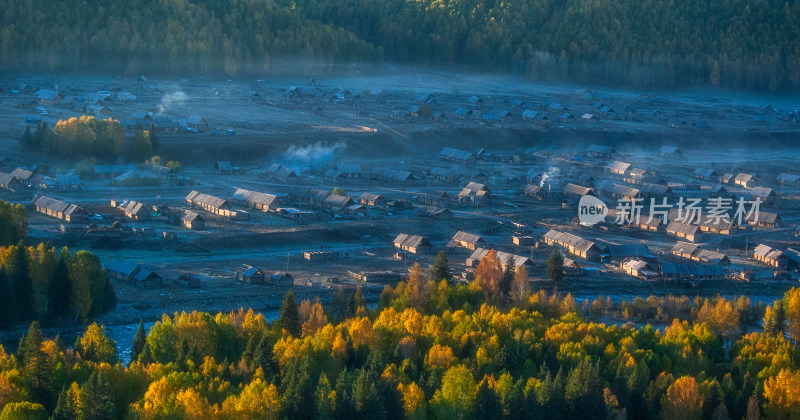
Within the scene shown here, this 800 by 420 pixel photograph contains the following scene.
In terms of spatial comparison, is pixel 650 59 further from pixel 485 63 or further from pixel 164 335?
pixel 164 335

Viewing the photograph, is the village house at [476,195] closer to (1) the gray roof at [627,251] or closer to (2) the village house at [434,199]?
(2) the village house at [434,199]

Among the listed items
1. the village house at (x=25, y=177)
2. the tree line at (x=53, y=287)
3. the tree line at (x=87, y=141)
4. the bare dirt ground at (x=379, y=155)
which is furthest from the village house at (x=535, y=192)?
the tree line at (x=53, y=287)

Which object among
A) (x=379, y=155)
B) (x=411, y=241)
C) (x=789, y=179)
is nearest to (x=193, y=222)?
(x=411, y=241)

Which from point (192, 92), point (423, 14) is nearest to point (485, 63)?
point (423, 14)

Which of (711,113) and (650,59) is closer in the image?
(711,113)

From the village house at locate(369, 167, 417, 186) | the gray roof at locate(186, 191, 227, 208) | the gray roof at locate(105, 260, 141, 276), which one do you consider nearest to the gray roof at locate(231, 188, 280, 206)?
the gray roof at locate(186, 191, 227, 208)

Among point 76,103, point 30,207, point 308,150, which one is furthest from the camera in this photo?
point 76,103
